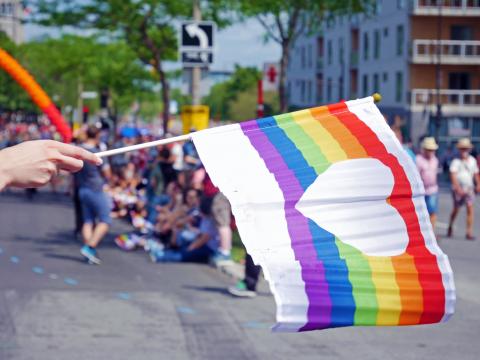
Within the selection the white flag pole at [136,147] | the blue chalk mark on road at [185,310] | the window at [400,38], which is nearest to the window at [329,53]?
the window at [400,38]

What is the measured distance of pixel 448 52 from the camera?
194ft

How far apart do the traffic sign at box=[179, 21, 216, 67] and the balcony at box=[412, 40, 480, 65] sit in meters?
40.9

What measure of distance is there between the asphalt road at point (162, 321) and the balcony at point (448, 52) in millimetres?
44333

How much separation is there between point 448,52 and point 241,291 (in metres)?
49.3

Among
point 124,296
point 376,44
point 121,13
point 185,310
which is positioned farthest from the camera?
point 376,44

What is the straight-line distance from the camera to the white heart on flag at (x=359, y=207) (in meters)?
4.61

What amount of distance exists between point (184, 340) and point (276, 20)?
511 inches

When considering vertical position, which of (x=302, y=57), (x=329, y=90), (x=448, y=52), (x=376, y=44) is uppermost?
(x=376, y=44)

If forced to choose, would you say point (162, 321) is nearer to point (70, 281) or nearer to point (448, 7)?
point (70, 281)

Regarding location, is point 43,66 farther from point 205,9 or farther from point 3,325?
point 3,325

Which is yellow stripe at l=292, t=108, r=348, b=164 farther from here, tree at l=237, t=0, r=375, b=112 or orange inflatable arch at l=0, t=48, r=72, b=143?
tree at l=237, t=0, r=375, b=112

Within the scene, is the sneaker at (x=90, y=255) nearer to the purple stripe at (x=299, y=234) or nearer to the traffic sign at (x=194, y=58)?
the traffic sign at (x=194, y=58)

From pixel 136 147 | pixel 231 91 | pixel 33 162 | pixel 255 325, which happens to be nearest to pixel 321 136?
pixel 136 147

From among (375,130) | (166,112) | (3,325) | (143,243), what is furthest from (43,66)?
(375,130)
